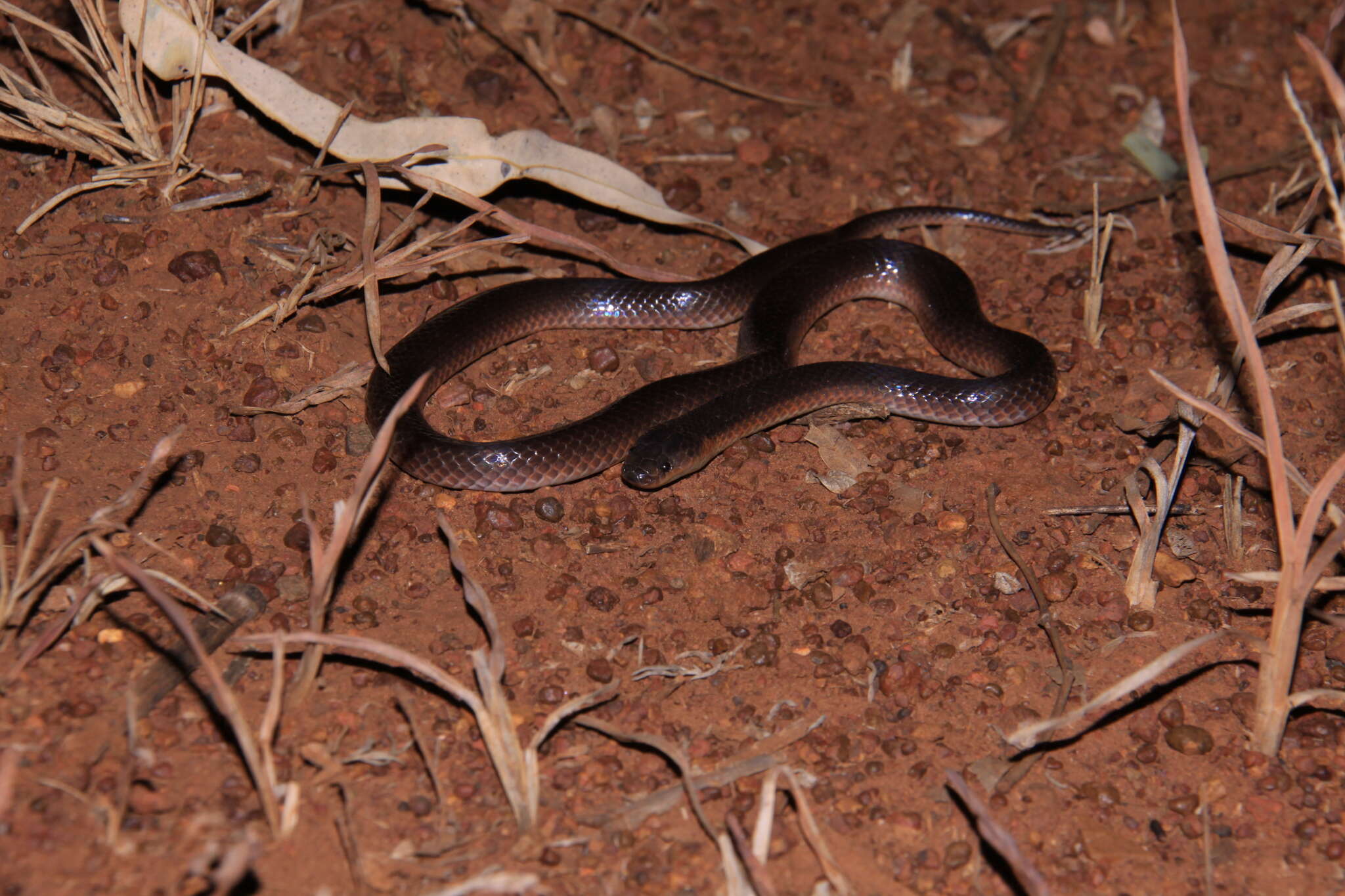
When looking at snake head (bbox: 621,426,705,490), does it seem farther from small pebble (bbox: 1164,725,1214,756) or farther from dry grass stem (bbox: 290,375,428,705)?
small pebble (bbox: 1164,725,1214,756)

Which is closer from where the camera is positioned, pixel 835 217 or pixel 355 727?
pixel 355 727

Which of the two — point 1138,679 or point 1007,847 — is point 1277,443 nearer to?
point 1138,679

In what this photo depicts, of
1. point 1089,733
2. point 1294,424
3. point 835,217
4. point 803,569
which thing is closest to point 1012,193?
point 835,217

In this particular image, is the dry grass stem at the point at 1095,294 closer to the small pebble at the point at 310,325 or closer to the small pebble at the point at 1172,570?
the small pebble at the point at 1172,570

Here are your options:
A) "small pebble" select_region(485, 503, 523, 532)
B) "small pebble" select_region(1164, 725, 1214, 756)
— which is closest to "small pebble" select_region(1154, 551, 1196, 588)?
"small pebble" select_region(1164, 725, 1214, 756)

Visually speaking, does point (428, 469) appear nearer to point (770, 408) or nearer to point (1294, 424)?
point (770, 408)

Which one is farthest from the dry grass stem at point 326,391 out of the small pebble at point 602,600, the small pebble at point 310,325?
the small pebble at point 602,600
